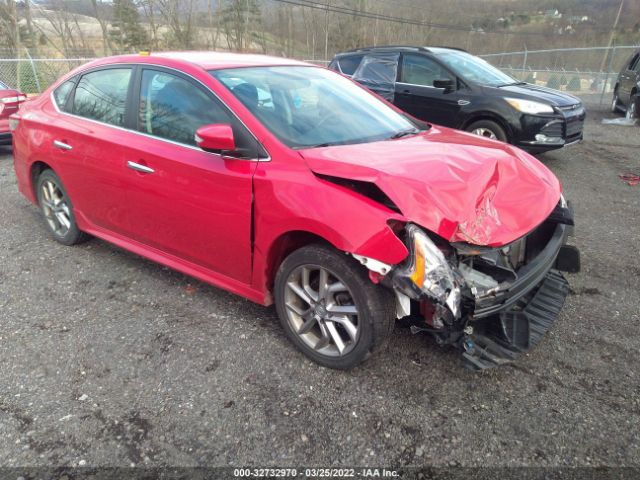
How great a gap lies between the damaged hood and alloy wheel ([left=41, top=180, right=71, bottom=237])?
280 cm

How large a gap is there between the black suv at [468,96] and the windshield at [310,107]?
3.85m

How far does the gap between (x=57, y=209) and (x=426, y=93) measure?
563 centimetres

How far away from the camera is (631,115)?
11672 mm

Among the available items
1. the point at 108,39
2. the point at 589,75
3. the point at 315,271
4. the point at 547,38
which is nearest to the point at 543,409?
the point at 315,271

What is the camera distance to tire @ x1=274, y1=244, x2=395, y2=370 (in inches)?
98.0

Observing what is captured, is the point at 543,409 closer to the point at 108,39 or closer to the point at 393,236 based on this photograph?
the point at 393,236

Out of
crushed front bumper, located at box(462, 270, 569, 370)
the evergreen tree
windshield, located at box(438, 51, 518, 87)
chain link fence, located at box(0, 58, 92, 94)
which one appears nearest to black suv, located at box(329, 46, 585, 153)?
windshield, located at box(438, 51, 518, 87)

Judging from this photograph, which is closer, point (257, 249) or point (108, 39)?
point (257, 249)

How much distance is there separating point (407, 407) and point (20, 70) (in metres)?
16.8

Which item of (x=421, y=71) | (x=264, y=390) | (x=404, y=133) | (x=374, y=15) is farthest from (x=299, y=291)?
(x=374, y=15)

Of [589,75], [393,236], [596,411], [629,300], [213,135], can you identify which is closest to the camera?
[393,236]

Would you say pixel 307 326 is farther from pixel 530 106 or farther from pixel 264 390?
pixel 530 106

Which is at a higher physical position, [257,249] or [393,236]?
[393,236]

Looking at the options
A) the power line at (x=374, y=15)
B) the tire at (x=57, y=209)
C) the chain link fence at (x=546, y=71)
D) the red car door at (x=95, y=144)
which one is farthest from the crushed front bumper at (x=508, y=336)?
the power line at (x=374, y=15)
